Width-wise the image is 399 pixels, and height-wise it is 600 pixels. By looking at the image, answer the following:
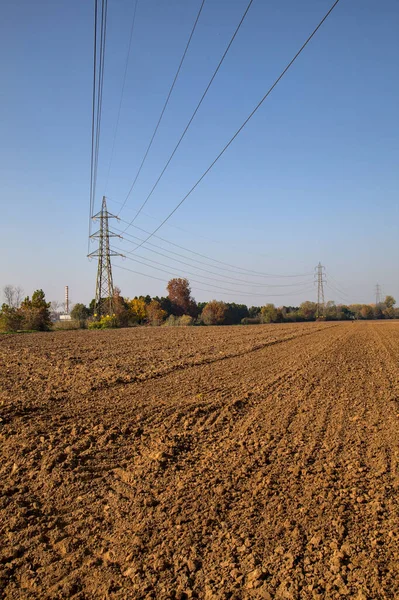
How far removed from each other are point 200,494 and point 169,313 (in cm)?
9123

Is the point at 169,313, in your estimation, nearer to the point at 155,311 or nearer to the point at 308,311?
the point at 155,311

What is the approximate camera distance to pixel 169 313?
95.6 metres

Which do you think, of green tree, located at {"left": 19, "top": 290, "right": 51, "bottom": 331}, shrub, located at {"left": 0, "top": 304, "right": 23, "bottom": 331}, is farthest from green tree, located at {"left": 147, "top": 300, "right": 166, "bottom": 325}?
shrub, located at {"left": 0, "top": 304, "right": 23, "bottom": 331}

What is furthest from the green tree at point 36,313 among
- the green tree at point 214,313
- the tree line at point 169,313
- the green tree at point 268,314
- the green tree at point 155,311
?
the green tree at point 268,314

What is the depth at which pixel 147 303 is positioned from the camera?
9088cm

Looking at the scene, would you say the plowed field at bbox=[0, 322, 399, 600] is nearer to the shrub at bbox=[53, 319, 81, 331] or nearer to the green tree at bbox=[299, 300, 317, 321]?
the shrub at bbox=[53, 319, 81, 331]

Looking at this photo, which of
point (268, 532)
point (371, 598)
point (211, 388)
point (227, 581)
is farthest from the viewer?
point (211, 388)

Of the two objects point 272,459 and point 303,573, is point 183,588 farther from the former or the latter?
point 272,459

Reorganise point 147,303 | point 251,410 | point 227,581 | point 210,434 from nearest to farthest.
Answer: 1. point 227,581
2. point 210,434
3. point 251,410
4. point 147,303

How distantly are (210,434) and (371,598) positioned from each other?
3.81 meters

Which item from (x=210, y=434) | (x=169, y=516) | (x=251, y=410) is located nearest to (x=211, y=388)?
(x=251, y=410)

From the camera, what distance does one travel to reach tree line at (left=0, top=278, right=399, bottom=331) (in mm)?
45500

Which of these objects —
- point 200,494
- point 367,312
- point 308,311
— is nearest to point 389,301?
point 367,312

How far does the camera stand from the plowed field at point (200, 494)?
3.30 meters
